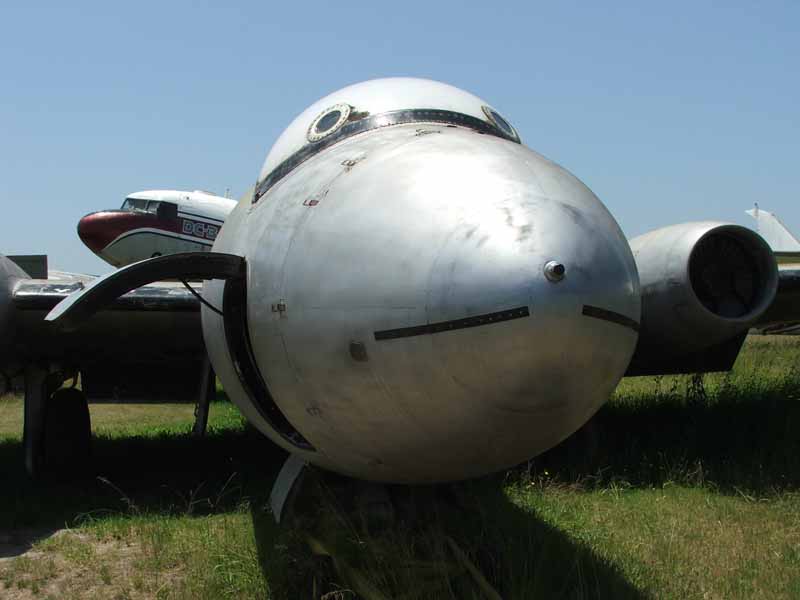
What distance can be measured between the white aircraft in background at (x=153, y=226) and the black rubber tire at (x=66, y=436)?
40.7ft

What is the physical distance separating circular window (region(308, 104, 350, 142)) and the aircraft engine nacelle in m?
3.32

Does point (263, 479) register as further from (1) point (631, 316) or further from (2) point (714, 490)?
(1) point (631, 316)

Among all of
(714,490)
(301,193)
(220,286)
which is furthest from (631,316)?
(714,490)

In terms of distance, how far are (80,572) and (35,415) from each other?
10.5 feet

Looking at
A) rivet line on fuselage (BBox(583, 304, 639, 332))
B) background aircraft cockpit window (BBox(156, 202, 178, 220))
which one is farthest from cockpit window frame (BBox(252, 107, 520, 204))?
background aircraft cockpit window (BBox(156, 202, 178, 220))

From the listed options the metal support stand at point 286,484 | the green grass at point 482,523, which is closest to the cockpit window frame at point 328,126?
the metal support stand at point 286,484

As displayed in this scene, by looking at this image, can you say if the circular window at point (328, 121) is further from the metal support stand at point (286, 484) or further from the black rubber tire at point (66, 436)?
the black rubber tire at point (66, 436)

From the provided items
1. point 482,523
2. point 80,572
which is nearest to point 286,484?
point 482,523

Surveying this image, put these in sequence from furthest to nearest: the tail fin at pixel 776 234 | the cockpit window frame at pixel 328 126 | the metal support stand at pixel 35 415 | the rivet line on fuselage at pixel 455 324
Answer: the tail fin at pixel 776 234
the metal support stand at pixel 35 415
the cockpit window frame at pixel 328 126
the rivet line on fuselage at pixel 455 324

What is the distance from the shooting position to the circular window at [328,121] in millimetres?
4848

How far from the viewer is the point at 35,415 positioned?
336 inches

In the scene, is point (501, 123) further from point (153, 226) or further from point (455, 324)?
point (153, 226)

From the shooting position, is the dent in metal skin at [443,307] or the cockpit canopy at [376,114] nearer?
the dent in metal skin at [443,307]

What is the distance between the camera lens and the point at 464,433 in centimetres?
327
